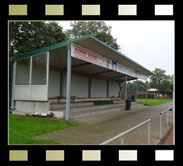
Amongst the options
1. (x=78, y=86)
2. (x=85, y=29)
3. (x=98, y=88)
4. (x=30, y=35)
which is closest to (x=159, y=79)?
(x=85, y=29)

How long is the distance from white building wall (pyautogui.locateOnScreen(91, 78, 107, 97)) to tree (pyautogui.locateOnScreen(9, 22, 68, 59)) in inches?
228

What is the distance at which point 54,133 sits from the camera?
258 inches

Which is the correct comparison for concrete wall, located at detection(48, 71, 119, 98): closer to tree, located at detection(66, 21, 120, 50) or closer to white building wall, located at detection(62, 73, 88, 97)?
white building wall, located at detection(62, 73, 88, 97)

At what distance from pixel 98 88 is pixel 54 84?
719 cm

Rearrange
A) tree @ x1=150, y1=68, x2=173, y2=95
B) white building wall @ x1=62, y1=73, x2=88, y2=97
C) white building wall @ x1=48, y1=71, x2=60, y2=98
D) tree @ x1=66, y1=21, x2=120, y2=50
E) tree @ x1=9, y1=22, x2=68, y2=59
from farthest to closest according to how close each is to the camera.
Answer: tree @ x1=150, y1=68, x2=173, y2=95 < tree @ x1=66, y1=21, x2=120, y2=50 < white building wall @ x1=62, y1=73, x2=88, y2=97 < tree @ x1=9, y1=22, x2=68, y2=59 < white building wall @ x1=48, y1=71, x2=60, y2=98

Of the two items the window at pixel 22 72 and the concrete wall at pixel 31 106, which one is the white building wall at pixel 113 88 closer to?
→ the window at pixel 22 72

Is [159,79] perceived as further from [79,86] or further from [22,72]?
[22,72]

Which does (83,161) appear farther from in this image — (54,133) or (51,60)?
(51,60)

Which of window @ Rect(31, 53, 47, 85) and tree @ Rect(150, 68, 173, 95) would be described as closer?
window @ Rect(31, 53, 47, 85)

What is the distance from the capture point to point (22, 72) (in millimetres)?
11703

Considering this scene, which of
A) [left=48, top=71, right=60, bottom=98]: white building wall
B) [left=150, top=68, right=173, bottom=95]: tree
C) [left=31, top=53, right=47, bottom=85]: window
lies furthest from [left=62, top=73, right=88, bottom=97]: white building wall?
[left=150, top=68, right=173, bottom=95]: tree

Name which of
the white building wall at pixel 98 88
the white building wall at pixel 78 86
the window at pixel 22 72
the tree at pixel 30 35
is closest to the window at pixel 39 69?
the window at pixel 22 72

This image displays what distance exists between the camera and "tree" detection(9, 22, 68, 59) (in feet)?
47.6
